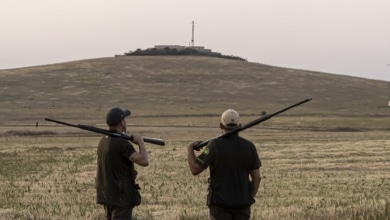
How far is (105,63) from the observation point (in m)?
93.5

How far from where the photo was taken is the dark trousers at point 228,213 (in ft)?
23.2

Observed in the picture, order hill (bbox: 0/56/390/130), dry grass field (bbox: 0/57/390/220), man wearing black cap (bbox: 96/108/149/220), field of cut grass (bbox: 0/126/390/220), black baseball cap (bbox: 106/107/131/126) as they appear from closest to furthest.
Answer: man wearing black cap (bbox: 96/108/149/220) → black baseball cap (bbox: 106/107/131/126) → field of cut grass (bbox: 0/126/390/220) → dry grass field (bbox: 0/57/390/220) → hill (bbox: 0/56/390/130)

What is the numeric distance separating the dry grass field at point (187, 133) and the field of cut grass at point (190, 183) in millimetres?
33

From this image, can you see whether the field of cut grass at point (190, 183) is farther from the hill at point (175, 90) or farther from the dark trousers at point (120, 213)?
the hill at point (175, 90)

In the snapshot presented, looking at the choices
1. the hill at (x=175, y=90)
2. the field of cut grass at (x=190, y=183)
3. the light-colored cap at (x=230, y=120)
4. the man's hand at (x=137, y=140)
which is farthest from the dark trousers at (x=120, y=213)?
the hill at (x=175, y=90)

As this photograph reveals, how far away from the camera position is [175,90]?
77.1 metres

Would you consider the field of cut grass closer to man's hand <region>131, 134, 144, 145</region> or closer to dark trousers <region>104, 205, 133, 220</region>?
dark trousers <region>104, 205, 133, 220</region>

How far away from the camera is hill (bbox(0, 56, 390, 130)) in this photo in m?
63.6

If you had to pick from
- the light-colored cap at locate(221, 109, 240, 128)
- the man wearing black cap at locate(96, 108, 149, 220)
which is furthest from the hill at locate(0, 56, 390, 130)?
the light-colored cap at locate(221, 109, 240, 128)

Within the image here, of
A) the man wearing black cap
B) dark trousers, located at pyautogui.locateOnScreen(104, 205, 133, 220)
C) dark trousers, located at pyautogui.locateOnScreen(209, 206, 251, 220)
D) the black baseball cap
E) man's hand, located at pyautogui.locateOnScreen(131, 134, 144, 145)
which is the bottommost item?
dark trousers, located at pyautogui.locateOnScreen(104, 205, 133, 220)

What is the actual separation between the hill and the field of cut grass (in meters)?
27.0

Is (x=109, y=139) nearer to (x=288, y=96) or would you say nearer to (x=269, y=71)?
(x=288, y=96)

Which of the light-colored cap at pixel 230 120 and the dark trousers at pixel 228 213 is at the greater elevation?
the light-colored cap at pixel 230 120

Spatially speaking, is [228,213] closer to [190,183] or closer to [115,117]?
[115,117]
